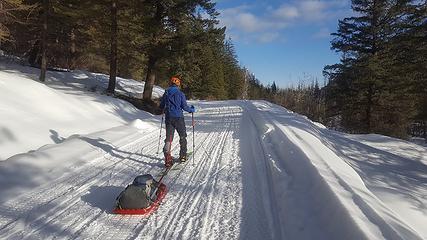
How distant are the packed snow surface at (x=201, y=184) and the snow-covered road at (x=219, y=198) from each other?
0.07 feet

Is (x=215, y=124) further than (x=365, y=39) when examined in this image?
No

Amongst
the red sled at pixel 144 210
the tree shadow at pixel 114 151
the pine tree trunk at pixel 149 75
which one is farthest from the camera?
the pine tree trunk at pixel 149 75

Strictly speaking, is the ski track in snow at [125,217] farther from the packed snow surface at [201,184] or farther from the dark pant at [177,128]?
the dark pant at [177,128]

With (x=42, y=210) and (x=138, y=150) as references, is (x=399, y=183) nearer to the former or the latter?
(x=138, y=150)

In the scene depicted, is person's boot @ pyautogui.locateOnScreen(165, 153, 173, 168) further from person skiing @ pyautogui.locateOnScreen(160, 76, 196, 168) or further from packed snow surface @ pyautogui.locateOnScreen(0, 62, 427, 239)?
person skiing @ pyautogui.locateOnScreen(160, 76, 196, 168)

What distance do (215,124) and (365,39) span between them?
16.2 m

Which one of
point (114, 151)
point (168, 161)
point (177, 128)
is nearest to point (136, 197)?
point (168, 161)

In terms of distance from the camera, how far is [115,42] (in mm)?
22703

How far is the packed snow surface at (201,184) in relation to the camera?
559cm

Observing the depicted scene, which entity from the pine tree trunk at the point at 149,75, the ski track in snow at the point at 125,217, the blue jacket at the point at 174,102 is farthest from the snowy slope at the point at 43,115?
the pine tree trunk at the point at 149,75

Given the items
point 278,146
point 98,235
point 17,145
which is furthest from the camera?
point 278,146

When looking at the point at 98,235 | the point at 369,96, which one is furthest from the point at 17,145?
the point at 369,96

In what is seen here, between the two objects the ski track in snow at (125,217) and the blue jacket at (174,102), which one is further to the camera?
the blue jacket at (174,102)

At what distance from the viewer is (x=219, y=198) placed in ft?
23.5
